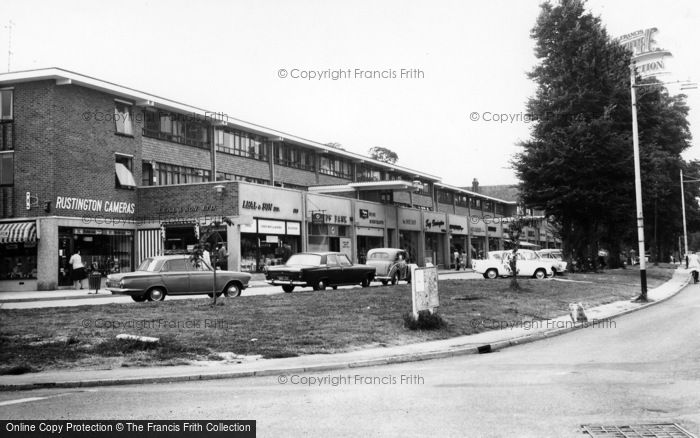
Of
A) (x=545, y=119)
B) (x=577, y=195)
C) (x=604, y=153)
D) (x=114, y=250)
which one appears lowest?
(x=114, y=250)

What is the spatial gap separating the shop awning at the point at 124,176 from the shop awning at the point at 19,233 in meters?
5.67

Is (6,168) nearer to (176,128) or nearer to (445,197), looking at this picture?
(176,128)

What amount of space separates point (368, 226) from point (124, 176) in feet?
65.7

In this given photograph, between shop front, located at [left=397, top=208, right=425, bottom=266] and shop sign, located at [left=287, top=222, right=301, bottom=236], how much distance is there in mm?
15684

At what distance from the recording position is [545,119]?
41.3 metres

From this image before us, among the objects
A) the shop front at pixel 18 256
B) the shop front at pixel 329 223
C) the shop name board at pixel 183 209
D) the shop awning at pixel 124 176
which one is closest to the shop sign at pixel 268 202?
the shop front at pixel 329 223

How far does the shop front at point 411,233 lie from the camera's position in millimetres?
56697

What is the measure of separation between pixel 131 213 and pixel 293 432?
1292 inches

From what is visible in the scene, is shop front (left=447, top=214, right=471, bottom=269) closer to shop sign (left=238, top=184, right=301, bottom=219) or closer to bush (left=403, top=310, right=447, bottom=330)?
shop sign (left=238, top=184, right=301, bottom=219)

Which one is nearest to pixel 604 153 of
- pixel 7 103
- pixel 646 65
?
pixel 646 65

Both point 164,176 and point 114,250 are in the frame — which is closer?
point 114,250

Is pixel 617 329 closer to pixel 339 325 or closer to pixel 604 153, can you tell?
pixel 339 325

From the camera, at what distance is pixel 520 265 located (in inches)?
1486

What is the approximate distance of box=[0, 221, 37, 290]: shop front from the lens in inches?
1217
